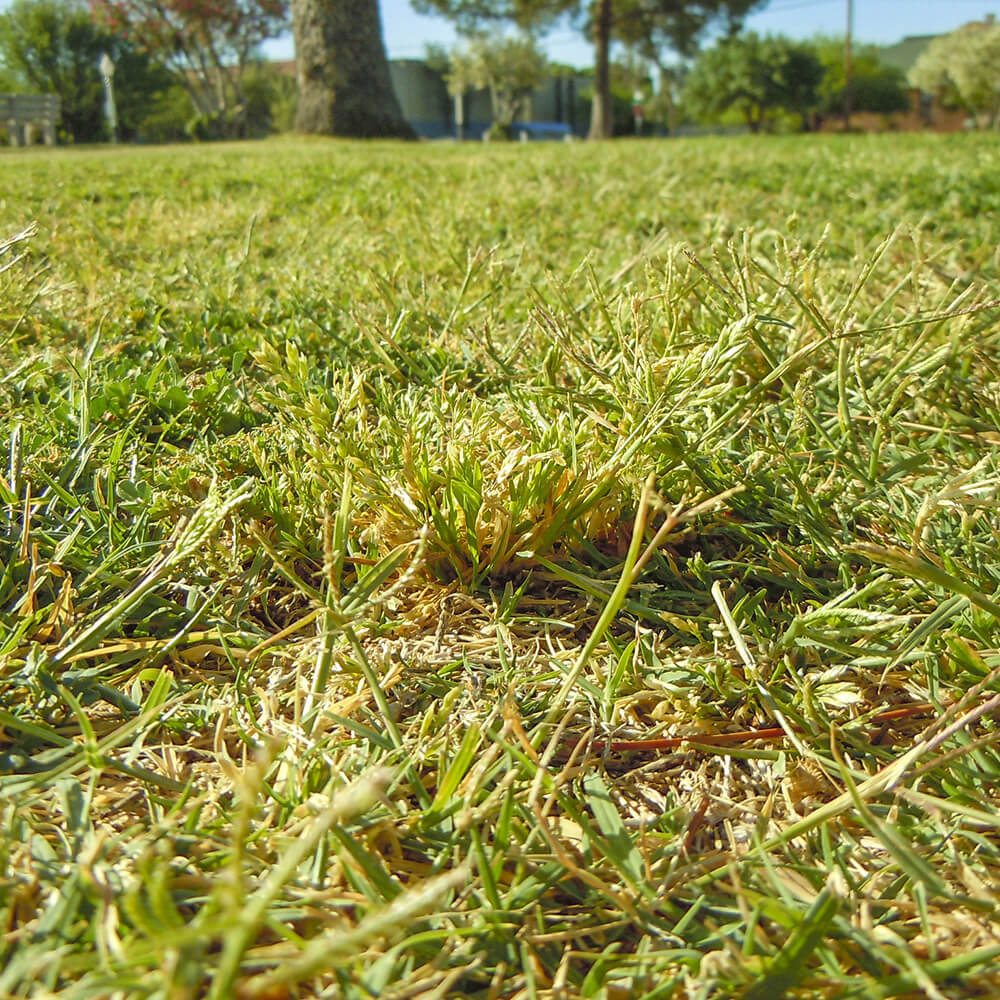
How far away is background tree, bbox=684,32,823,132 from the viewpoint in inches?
2000

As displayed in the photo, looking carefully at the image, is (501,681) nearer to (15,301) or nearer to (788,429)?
(788,429)

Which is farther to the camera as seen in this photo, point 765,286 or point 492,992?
point 765,286

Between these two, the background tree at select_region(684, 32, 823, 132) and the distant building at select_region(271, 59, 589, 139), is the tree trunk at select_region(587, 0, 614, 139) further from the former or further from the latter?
the distant building at select_region(271, 59, 589, 139)

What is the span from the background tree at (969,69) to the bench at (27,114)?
35065 millimetres

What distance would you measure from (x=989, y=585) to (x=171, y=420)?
4.22 ft

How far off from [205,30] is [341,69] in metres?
24.6

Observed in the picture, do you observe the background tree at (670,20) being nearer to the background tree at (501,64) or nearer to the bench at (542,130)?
the bench at (542,130)

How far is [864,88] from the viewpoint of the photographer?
5634 centimetres

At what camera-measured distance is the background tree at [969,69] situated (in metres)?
38.7

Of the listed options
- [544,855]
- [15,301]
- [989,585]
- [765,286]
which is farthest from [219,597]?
[765,286]

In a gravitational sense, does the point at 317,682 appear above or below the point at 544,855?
above

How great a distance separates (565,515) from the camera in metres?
1.22

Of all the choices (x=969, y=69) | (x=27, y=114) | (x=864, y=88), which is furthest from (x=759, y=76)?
(x=27, y=114)

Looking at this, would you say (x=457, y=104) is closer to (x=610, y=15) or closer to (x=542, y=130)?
(x=542, y=130)
